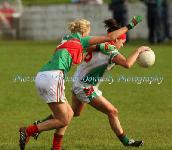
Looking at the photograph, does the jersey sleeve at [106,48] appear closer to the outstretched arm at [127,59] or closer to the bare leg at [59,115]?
the outstretched arm at [127,59]

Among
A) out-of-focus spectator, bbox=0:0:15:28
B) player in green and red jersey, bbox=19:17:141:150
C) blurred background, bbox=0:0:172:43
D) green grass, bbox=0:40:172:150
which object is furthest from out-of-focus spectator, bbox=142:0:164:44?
player in green and red jersey, bbox=19:17:141:150

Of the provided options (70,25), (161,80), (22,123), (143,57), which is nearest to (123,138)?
(143,57)

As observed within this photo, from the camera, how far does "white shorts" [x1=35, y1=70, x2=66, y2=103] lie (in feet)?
33.2

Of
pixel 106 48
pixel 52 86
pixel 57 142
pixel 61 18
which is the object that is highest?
pixel 106 48

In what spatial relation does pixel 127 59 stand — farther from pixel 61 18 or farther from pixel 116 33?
pixel 61 18

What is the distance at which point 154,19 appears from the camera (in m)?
29.5

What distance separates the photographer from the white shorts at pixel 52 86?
33.2ft

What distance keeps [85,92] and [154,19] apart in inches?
736

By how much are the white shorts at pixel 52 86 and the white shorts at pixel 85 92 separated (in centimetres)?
93

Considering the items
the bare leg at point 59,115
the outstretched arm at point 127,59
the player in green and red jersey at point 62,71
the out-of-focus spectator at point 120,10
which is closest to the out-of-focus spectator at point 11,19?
the out-of-focus spectator at point 120,10

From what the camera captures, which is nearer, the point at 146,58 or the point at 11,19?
the point at 146,58

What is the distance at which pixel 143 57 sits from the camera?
10.8 meters

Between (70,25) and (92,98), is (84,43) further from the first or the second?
(92,98)

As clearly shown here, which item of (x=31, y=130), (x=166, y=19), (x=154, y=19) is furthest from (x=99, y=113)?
(x=166, y=19)
